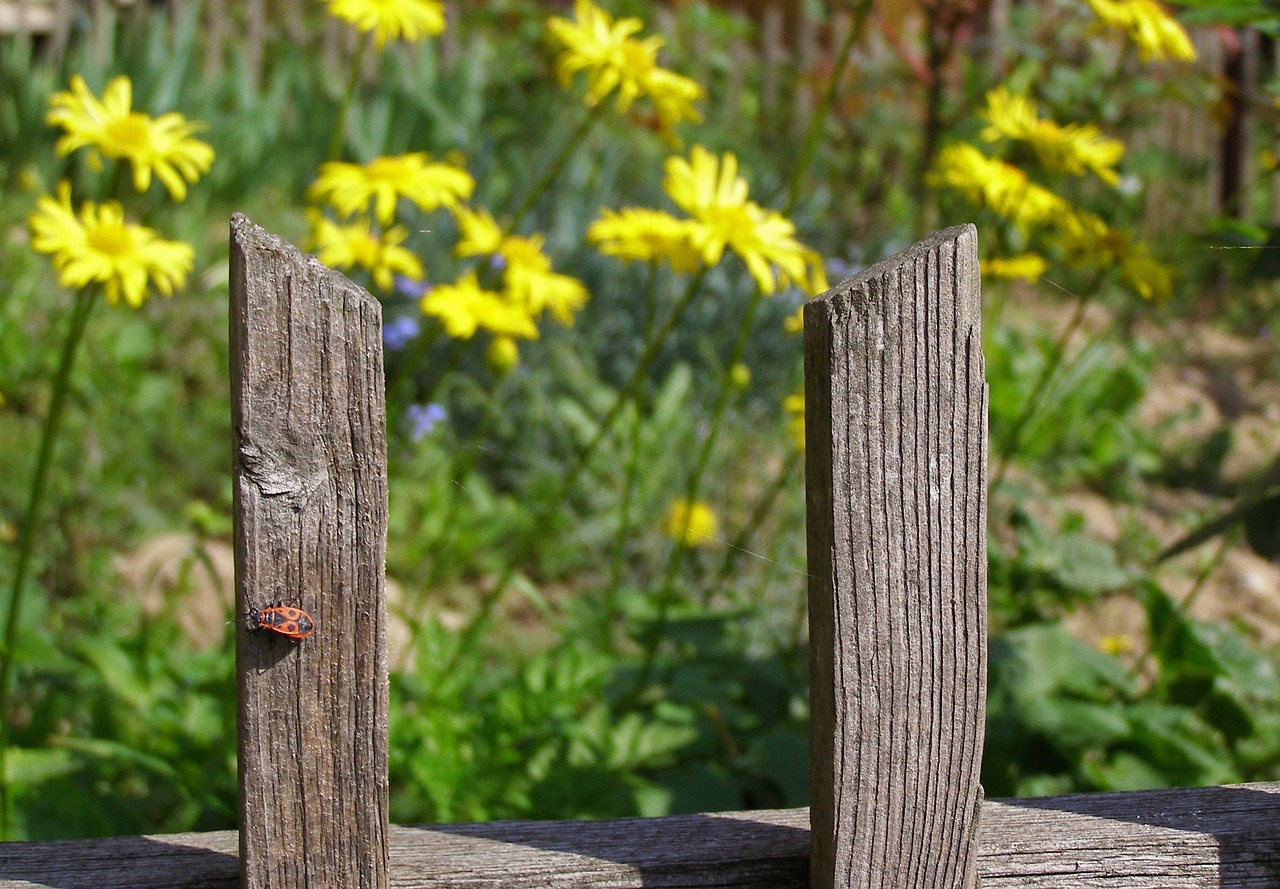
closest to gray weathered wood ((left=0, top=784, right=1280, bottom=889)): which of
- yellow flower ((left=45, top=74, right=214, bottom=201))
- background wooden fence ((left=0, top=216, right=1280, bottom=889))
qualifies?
background wooden fence ((left=0, top=216, right=1280, bottom=889))

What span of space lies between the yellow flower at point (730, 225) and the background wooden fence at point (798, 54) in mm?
3426

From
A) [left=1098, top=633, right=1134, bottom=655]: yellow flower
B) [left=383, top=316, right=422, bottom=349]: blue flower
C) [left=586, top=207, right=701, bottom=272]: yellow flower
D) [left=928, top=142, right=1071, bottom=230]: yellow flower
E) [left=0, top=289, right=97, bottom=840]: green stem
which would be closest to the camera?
[left=0, top=289, right=97, bottom=840]: green stem

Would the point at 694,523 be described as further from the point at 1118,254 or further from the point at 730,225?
the point at 730,225

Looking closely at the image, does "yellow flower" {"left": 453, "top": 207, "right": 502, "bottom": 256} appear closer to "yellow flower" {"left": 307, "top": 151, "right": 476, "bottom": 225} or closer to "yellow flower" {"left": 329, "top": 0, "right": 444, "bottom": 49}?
"yellow flower" {"left": 307, "top": 151, "right": 476, "bottom": 225}

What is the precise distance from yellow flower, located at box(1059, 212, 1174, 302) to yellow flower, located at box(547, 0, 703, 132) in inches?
28.2

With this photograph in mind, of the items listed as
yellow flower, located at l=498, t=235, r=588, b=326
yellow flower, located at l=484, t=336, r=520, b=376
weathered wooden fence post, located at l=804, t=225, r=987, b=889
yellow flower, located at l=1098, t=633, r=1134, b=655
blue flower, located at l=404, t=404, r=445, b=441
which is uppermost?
yellow flower, located at l=498, t=235, r=588, b=326

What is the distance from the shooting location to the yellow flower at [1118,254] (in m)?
1.92

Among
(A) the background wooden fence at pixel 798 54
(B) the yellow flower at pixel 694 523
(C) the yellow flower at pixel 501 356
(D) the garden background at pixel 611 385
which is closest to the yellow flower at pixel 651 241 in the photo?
(D) the garden background at pixel 611 385

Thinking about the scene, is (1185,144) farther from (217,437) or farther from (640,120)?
(217,437)

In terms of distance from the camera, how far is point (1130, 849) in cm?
100

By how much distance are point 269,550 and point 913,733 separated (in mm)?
500

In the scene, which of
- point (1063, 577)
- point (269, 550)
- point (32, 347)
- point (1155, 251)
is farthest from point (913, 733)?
point (1155, 251)

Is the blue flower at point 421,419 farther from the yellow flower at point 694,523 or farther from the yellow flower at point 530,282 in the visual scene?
the yellow flower at point 694,523

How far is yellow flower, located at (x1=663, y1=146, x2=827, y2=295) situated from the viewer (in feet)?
4.76
